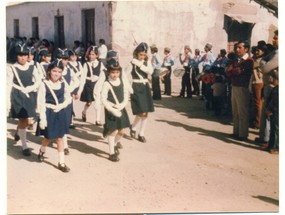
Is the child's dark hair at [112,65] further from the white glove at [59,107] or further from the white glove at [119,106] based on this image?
the white glove at [59,107]

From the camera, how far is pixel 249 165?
17.5 ft

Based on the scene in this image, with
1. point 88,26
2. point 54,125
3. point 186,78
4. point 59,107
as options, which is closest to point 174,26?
point 186,78

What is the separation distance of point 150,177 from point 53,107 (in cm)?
157

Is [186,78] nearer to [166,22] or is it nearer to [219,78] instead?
[219,78]

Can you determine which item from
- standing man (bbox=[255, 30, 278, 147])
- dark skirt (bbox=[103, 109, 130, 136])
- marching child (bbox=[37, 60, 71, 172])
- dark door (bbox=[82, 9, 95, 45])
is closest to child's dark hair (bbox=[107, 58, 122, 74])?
dark skirt (bbox=[103, 109, 130, 136])

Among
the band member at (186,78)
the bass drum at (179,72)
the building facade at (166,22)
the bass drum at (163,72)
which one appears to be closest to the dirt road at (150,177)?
the building facade at (166,22)

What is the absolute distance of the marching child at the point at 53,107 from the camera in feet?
16.4

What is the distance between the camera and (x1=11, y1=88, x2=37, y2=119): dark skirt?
556 centimetres

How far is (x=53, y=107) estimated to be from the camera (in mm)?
5047

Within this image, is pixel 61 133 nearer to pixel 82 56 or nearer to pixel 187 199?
pixel 187 199

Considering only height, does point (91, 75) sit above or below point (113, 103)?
above

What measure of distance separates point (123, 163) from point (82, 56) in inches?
176

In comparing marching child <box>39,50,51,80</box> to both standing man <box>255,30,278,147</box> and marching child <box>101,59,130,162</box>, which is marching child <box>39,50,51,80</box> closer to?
marching child <box>101,59,130,162</box>

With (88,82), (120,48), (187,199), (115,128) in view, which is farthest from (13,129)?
(187,199)
